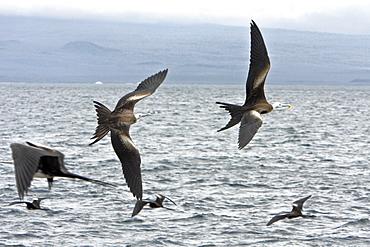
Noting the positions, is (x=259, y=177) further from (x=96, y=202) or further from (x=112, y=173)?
(x=96, y=202)

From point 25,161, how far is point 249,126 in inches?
176

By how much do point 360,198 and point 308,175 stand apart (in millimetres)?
5251

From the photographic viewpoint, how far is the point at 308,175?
28.4m

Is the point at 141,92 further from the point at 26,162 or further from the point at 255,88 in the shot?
the point at 26,162

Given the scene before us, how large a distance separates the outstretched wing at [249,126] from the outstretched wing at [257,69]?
1.70 feet

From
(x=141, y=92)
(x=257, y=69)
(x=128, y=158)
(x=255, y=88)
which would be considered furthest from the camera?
(x=141, y=92)

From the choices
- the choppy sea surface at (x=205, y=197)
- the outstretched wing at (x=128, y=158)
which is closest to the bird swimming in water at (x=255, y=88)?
the choppy sea surface at (x=205, y=197)

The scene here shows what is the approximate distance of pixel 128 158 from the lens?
10641mm

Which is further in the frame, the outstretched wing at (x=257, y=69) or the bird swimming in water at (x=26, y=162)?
the outstretched wing at (x=257, y=69)

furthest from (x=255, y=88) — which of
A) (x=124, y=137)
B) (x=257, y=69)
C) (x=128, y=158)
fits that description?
(x=128, y=158)

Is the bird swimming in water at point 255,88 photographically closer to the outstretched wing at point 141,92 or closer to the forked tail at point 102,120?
the outstretched wing at point 141,92

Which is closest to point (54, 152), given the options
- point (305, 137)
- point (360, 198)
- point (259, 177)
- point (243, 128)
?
point (243, 128)

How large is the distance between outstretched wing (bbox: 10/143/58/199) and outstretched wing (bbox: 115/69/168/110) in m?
4.18

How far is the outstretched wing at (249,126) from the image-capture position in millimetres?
10148
